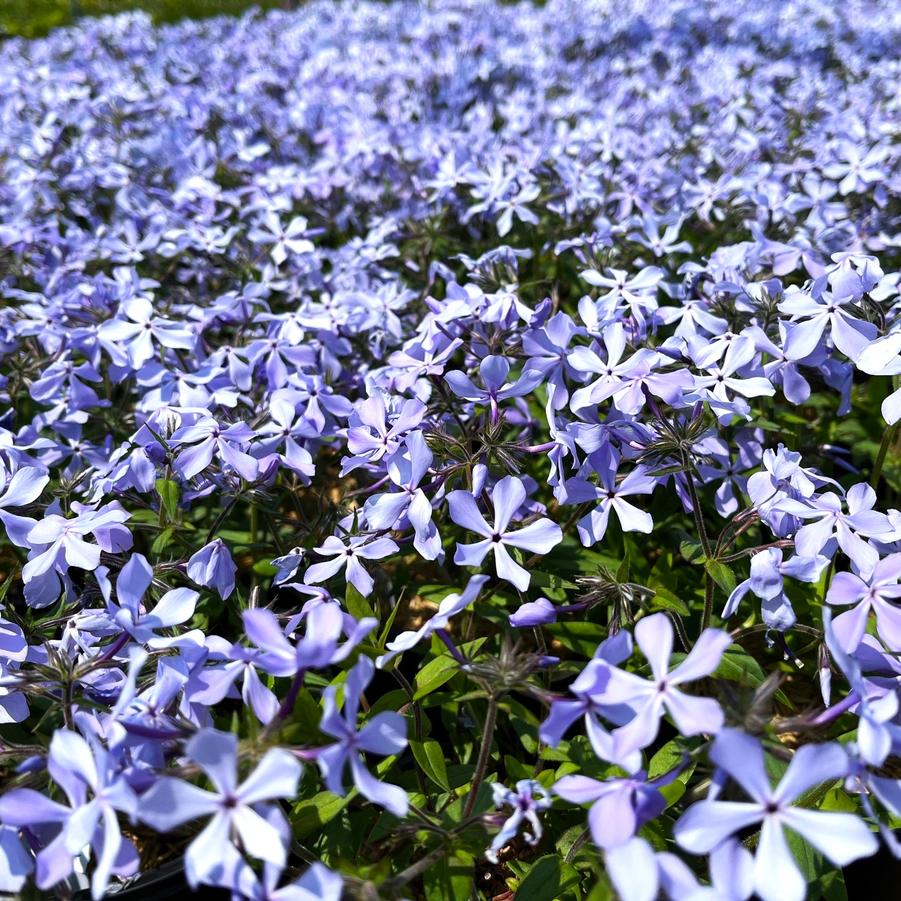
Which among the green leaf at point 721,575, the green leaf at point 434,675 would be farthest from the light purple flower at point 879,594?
the green leaf at point 434,675

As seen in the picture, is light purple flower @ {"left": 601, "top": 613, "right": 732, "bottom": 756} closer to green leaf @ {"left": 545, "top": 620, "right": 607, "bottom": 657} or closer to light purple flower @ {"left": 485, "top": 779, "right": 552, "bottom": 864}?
light purple flower @ {"left": 485, "top": 779, "right": 552, "bottom": 864}

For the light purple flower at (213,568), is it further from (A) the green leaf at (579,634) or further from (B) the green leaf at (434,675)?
(A) the green leaf at (579,634)

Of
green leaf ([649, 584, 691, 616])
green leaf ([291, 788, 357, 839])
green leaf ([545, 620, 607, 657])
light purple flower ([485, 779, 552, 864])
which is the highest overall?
light purple flower ([485, 779, 552, 864])

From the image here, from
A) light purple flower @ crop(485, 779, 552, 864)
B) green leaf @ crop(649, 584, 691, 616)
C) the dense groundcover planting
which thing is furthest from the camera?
green leaf @ crop(649, 584, 691, 616)

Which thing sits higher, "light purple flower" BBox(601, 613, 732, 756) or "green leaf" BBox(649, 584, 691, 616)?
"light purple flower" BBox(601, 613, 732, 756)

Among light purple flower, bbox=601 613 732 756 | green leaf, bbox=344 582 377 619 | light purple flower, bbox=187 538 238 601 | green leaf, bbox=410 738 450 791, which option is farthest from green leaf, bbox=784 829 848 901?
light purple flower, bbox=187 538 238 601

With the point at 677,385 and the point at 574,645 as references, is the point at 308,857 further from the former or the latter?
the point at 677,385

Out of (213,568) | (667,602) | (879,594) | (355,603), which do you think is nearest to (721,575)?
(667,602)

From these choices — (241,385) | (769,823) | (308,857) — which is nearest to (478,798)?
(308,857)
